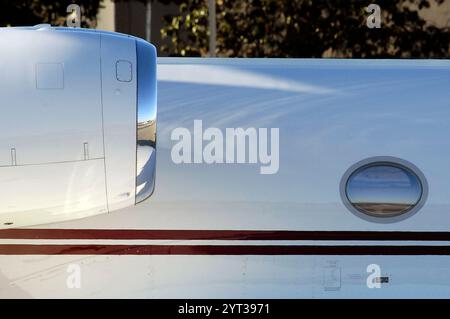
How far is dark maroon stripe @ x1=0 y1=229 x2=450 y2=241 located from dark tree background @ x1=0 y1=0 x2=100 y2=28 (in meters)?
8.19

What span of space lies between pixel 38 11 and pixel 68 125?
9.61m

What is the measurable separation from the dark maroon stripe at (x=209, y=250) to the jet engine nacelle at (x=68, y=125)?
1.20 feet

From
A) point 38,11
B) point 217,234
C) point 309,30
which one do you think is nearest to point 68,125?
point 217,234

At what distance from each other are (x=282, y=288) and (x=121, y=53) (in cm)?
161

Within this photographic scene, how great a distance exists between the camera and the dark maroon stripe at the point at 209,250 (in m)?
5.35

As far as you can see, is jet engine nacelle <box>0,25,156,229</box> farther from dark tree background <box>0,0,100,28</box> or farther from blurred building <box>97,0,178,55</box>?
blurred building <box>97,0,178,55</box>

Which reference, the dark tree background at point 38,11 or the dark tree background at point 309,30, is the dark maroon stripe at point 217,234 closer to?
the dark tree background at point 38,11

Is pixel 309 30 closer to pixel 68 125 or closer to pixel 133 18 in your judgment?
pixel 133 18

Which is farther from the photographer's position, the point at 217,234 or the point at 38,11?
the point at 38,11

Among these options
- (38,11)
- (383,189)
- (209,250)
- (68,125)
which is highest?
(38,11)

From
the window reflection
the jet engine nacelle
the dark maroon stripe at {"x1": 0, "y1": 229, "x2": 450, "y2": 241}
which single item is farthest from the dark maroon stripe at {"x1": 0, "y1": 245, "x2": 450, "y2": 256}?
the jet engine nacelle

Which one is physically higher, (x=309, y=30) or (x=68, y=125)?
(x=309, y=30)

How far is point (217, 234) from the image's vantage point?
537 cm

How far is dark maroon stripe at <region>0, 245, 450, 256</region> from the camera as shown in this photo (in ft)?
17.6
